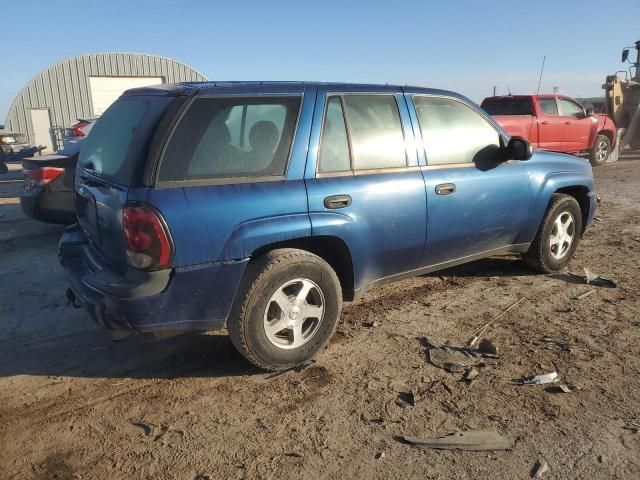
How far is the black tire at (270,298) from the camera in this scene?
10.2 feet

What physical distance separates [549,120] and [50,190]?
1078 centimetres

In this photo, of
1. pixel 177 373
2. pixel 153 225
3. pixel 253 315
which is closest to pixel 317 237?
pixel 253 315

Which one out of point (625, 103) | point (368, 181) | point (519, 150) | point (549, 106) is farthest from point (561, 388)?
point (625, 103)

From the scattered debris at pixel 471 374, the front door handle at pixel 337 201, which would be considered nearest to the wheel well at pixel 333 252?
the front door handle at pixel 337 201

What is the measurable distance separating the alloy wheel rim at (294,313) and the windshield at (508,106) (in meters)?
10.4

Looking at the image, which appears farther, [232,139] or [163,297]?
[232,139]

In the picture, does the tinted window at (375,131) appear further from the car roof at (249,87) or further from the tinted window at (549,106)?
the tinted window at (549,106)

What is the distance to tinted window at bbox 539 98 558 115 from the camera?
40.4ft

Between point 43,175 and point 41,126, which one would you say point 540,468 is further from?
point 41,126

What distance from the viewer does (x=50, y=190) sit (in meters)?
6.30

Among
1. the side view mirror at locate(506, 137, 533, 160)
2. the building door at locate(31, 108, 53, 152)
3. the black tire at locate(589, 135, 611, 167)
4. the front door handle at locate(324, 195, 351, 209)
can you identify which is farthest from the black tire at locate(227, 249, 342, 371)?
the building door at locate(31, 108, 53, 152)

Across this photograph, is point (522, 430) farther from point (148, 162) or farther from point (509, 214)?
point (148, 162)

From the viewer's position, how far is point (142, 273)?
9.29ft

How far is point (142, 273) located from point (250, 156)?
946 millimetres
